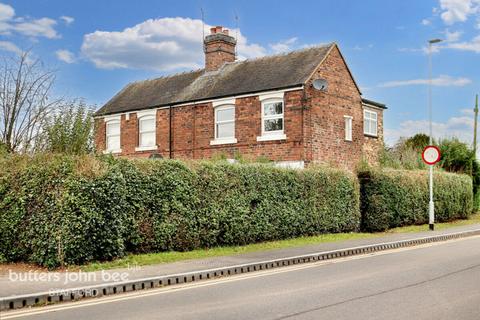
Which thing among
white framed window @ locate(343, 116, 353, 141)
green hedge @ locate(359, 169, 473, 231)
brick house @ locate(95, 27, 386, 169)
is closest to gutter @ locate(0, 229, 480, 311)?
green hedge @ locate(359, 169, 473, 231)

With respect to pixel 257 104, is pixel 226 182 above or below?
below

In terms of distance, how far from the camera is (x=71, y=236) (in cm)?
1280

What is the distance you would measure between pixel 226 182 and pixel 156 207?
2.79 m

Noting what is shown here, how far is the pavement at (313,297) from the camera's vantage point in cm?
818

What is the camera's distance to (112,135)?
3431cm

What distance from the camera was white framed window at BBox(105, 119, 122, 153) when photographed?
33938mm

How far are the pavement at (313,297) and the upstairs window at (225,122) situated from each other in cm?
1637

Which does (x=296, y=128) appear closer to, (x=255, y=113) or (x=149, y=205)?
(x=255, y=113)

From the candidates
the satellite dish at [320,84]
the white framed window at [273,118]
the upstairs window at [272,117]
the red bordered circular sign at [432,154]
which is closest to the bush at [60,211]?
the white framed window at [273,118]

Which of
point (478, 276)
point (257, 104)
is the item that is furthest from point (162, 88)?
point (478, 276)

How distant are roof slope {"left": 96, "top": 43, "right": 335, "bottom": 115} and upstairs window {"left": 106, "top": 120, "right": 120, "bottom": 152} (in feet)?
2.35

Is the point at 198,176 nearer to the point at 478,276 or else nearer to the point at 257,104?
the point at 478,276

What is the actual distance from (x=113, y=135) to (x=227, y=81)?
810 cm

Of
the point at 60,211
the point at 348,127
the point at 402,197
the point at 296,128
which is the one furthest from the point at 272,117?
the point at 60,211
